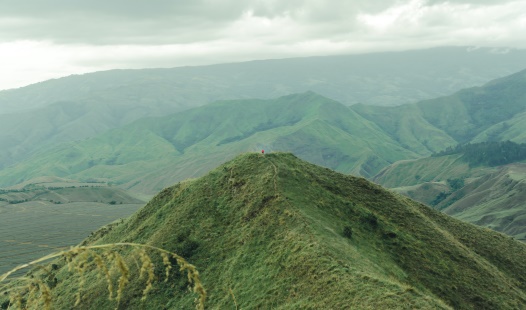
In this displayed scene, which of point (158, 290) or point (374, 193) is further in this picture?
point (374, 193)

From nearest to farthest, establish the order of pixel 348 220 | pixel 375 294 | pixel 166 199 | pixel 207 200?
pixel 375 294 → pixel 348 220 → pixel 207 200 → pixel 166 199

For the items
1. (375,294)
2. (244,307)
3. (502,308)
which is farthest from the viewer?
(502,308)

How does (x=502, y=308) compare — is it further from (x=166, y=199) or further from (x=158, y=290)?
(x=166, y=199)

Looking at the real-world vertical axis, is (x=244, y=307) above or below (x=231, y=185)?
below

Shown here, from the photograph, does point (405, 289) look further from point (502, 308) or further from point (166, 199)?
point (166, 199)

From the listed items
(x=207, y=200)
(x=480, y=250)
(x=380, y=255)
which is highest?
(x=207, y=200)

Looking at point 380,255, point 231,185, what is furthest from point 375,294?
point 231,185
